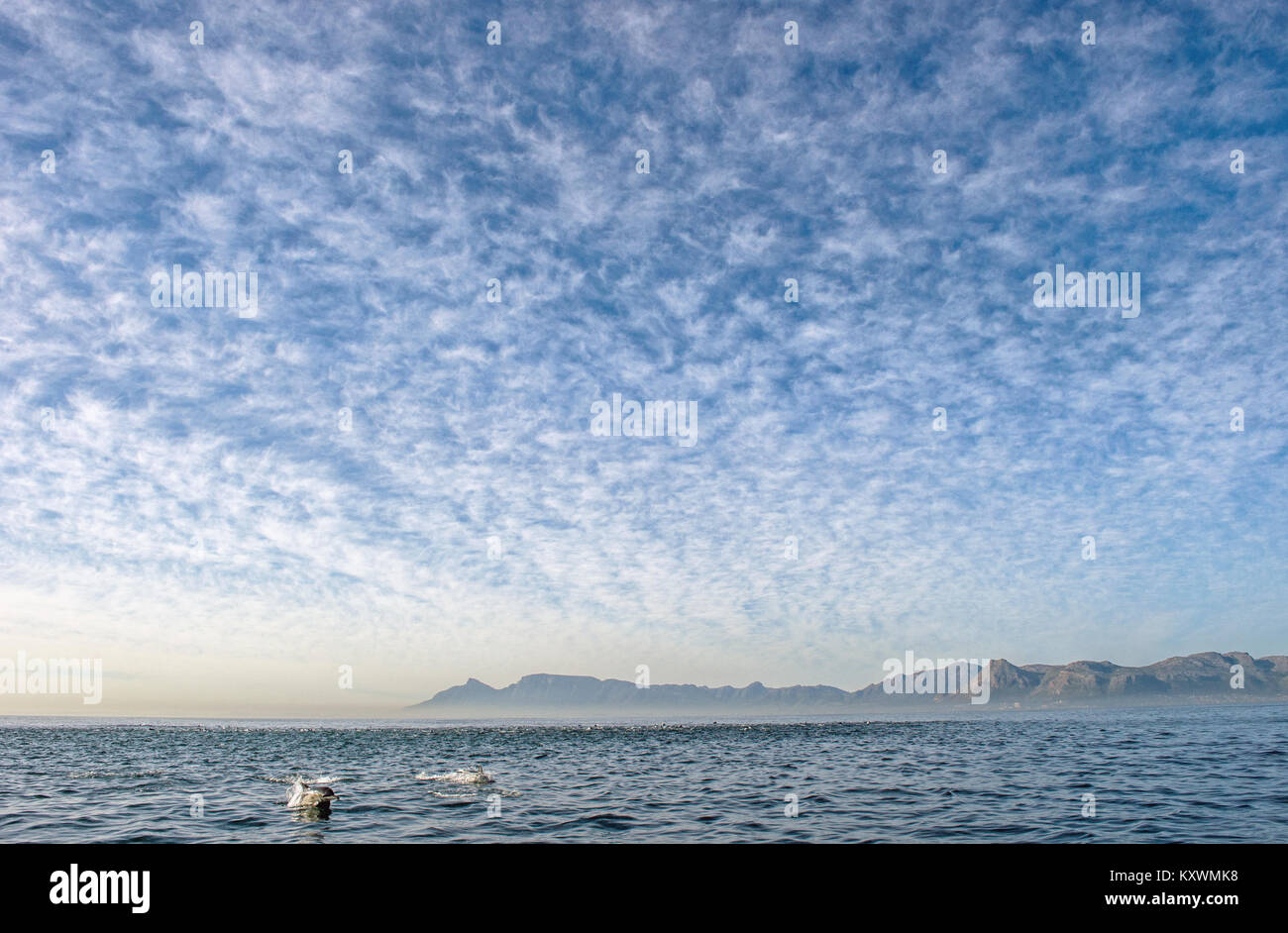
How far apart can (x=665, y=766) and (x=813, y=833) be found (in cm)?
2844

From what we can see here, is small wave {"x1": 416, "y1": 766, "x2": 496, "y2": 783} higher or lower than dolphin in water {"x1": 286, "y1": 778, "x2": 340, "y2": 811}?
lower

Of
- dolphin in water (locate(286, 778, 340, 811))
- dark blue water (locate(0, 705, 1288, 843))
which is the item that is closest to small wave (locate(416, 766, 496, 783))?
dark blue water (locate(0, 705, 1288, 843))

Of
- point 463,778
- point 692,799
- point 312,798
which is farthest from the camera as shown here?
point 463,778

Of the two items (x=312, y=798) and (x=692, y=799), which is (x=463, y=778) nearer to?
(x=312, y=798)

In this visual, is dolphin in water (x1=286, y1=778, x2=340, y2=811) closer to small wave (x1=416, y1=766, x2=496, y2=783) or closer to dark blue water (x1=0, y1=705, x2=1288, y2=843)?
dark blue water (x1=0, y1=705, x2=1288, y2=843)

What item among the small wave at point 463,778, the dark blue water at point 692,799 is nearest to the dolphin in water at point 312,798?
the dark blue water at point 692,799

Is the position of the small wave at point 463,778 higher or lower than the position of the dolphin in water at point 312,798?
lower

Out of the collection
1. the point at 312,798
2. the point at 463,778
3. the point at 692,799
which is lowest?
the point at 463,778

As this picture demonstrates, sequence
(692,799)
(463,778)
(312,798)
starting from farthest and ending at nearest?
(463,778), (692,799), (312,798)

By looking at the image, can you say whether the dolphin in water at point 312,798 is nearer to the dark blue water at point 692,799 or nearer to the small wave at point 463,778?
the dark blue water at point 692,799

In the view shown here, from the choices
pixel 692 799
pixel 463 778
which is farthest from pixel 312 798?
pixel 692 799

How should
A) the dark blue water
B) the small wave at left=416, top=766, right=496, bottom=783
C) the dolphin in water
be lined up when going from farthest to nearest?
the small wave at left=416, top=766, right=496, bottom=783
the dolphin in water
the dark blue water

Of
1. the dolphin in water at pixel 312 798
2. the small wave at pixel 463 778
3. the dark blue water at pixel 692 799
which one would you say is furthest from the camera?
the small wave at pixel 463 778
